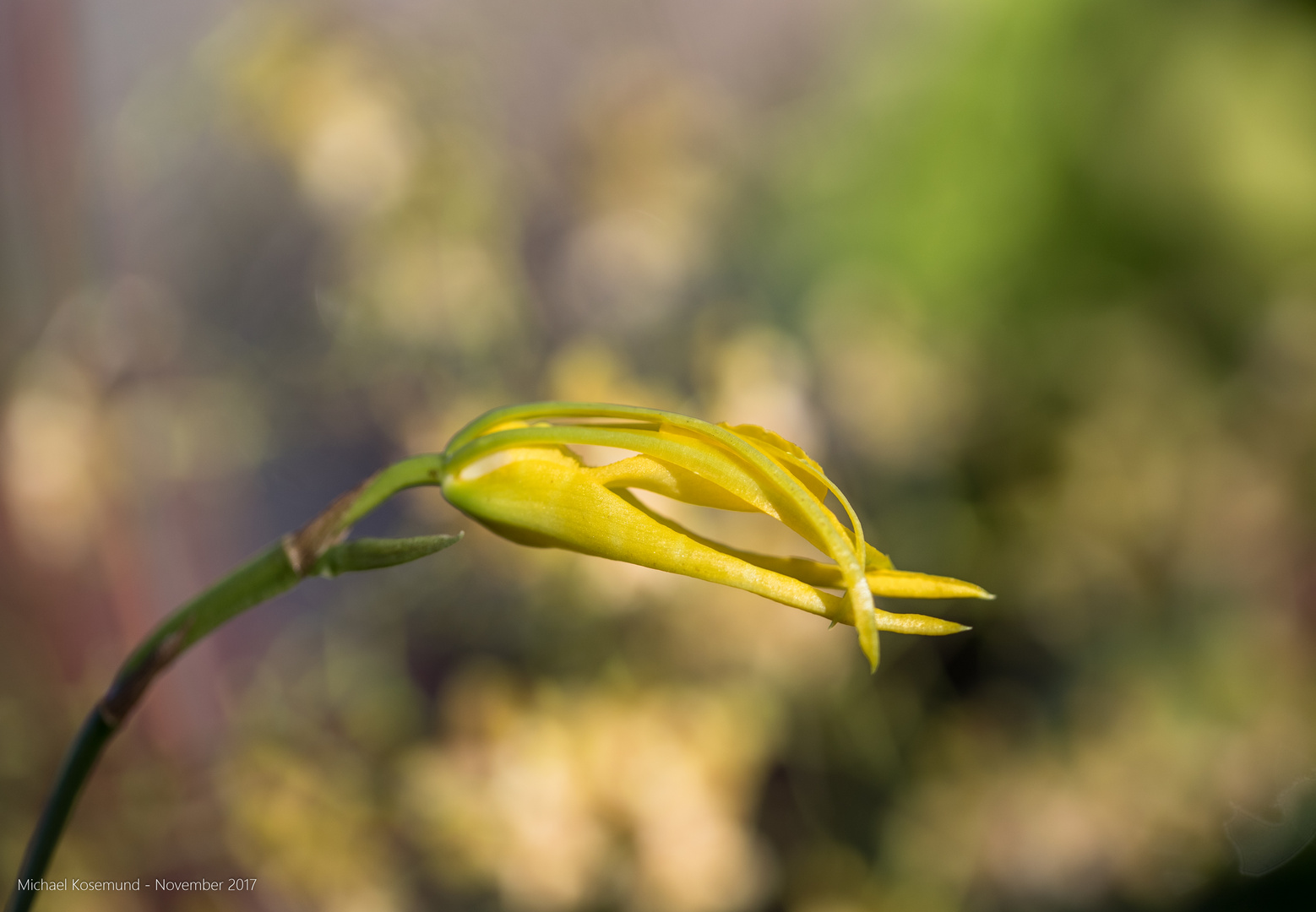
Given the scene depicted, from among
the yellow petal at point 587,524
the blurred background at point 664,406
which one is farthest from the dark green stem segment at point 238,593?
the blurred background at point 664,406

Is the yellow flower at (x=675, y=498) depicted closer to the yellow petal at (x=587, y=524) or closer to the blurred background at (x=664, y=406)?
the yellow petal at (x=587, y=524)

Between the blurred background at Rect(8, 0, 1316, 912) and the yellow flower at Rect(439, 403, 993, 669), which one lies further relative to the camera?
the blurred background at Rect(8, 0, 1316, 912)

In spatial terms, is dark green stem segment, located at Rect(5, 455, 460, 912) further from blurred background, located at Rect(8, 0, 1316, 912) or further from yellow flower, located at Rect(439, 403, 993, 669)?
blurred background, located at Rect(8, 0, 1316, 912)

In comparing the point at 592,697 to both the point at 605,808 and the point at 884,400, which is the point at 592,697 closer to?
the point at 605,808

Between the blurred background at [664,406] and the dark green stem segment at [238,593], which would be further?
the blurred background at [664,406]

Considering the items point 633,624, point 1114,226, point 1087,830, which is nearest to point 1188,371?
point 1114,226

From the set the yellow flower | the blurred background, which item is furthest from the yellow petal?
the blurred background

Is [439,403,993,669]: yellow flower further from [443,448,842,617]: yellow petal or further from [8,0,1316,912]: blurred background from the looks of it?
[8,0,1316,912]: blurred background
